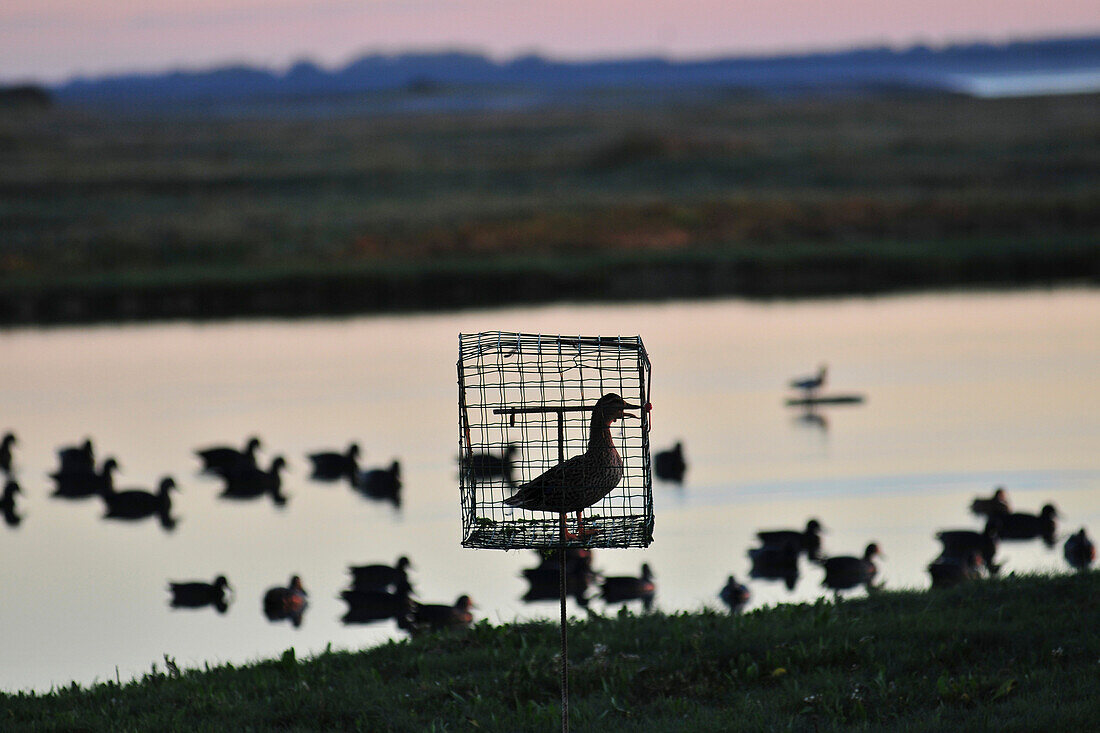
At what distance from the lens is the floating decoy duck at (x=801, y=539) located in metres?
14.3

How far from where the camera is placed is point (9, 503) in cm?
1875

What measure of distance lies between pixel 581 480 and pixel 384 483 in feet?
38.0

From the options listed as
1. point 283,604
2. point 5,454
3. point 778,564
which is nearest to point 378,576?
point 283,604

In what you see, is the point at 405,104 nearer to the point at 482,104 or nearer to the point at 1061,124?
the point at 482,104

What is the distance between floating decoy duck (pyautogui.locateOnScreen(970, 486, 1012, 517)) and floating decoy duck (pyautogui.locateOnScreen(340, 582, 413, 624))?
6.80 meters

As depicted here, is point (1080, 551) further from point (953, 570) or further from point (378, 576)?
point (378, 576)

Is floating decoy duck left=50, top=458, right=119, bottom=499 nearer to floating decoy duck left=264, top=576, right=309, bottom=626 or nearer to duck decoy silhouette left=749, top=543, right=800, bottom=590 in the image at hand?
floating decoy duck left=264, top=576, right=309, bottom=626

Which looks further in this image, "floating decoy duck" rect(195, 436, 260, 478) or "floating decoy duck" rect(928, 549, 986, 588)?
"floating decoy duck" rect(195, 436, 260, 478)

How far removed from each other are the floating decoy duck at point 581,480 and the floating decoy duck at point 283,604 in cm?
703

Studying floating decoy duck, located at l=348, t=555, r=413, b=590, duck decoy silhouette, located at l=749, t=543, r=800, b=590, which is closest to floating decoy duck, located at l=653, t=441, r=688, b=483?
duck decoy silhouette, located at l=749, t=543, r=800, b=590

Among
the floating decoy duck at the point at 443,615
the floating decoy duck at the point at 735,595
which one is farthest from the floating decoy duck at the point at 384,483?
the floating decoy duck at the point at 735,595

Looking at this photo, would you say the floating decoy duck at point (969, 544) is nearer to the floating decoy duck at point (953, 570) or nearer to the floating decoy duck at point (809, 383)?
the floating decoy duck at point (953, 570)

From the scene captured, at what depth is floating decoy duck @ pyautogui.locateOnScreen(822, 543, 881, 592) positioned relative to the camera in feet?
44.4

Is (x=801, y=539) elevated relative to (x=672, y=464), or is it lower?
lower
